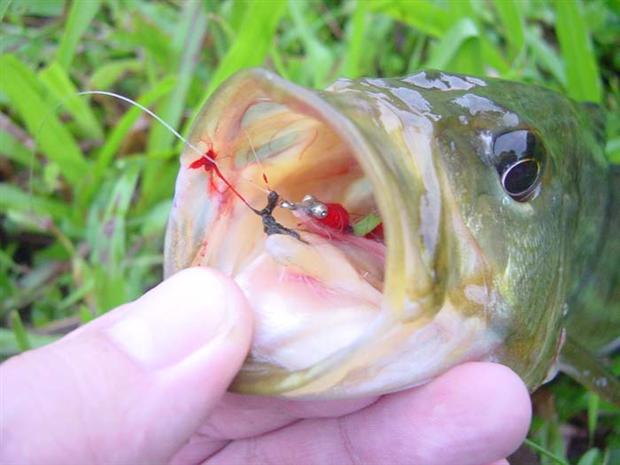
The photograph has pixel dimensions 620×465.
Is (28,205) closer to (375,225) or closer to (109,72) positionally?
(109,72)

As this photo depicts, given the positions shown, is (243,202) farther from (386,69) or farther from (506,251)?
(386,69)

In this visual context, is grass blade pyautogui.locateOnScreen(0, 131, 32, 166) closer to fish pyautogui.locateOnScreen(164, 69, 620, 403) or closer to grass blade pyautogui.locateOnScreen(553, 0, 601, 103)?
fish pyautogui.locateOnScreen(164, 69, 620, 403)

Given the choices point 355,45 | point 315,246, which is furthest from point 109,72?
point 315,246

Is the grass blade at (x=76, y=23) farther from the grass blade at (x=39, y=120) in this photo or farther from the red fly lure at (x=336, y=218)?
the red fly lure at (x=336, y=218)

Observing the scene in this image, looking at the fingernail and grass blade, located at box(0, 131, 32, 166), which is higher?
the fingernail

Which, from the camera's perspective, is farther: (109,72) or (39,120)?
(109,72)

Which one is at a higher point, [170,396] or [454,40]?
[454,40]

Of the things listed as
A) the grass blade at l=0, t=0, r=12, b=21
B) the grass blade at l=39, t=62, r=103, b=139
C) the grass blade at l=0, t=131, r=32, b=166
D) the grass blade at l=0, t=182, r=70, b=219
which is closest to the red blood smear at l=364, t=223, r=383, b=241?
the grass blade at l=0, t=0, r=12, b=21
